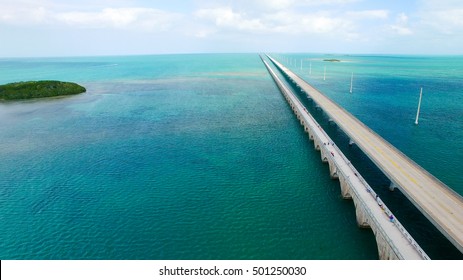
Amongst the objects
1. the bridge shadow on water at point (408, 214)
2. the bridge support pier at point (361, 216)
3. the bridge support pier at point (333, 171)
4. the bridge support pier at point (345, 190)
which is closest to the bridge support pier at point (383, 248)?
the bridge support pier at point (361, 216)

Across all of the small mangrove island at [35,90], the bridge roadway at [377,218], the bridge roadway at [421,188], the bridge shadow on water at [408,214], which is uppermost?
the small mangrove island at [35,90]

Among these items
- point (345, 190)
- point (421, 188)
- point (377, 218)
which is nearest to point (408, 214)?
point (421, 188)

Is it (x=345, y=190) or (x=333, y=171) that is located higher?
(x=333, y=171)

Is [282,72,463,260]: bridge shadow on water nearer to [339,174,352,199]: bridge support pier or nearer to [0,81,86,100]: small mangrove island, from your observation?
[339,174,352,199]: bridge support pier

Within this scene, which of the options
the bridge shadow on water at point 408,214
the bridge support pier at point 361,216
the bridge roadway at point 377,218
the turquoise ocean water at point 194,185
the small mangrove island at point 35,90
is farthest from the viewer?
the small mangrove island at point 35,90

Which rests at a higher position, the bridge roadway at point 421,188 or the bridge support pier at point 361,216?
the bridge roadway at point 421,188

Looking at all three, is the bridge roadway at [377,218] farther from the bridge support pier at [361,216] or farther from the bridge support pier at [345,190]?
the bridge support pier at [345,190]

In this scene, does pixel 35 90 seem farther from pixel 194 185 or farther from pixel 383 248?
pixel 383 248
